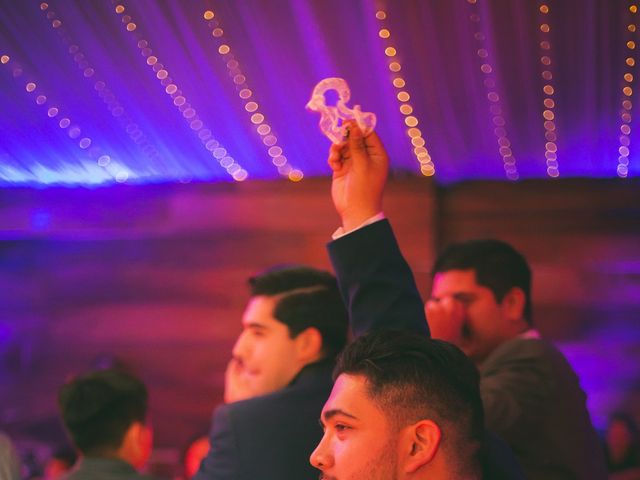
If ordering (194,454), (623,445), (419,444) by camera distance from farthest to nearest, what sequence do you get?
(194,454)
(623,445)
(419,444)

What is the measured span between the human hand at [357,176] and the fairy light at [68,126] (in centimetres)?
245

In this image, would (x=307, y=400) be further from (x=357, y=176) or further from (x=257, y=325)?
(x=357, y=176)

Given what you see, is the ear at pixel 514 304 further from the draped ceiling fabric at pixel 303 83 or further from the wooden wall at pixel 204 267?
the wooden wall at pixel 204 267

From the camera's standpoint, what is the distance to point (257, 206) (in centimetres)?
512

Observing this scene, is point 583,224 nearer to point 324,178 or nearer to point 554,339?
point 554,339

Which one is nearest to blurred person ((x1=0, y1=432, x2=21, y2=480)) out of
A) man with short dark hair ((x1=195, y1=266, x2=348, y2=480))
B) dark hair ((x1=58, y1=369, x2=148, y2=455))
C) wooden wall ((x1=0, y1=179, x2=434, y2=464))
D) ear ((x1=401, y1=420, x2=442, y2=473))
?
dark hair ((x1=58, y1=369, x2=148, y2=455))

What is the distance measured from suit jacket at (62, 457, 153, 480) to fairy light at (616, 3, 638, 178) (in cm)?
204

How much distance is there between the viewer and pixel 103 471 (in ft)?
7.79

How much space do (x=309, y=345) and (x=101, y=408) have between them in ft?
2.70

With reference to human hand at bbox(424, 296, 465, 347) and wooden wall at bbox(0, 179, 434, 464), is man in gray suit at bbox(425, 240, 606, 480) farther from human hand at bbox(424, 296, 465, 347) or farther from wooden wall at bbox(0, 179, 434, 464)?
wooden wall at bbox(0, 179, 434, 464)

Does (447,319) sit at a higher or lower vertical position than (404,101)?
lower

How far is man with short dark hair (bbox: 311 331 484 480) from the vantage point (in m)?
1.33

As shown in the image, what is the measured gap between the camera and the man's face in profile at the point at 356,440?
1337mm

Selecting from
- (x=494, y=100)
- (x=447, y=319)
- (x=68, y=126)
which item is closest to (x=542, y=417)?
(x=447, y=319)
